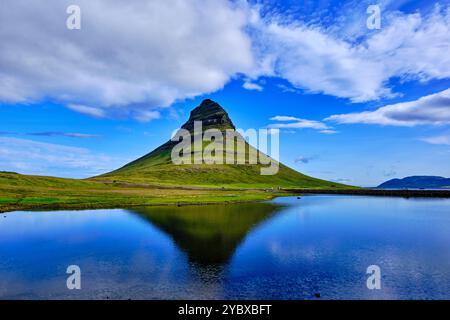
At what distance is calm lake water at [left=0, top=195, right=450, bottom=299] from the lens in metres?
28.5

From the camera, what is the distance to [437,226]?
6894 cm

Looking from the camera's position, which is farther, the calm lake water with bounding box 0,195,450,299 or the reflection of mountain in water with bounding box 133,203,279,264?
the reflection of mountain in water with bounding box 133,203,279,264

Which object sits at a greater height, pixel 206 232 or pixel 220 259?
pixel 206 232

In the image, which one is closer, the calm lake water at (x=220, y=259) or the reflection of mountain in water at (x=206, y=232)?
the calm lake water at (x=220, y=259)

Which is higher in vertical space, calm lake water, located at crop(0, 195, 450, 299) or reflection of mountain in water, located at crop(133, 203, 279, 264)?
reflection of mountain in water, located at crop(133, 203, 279, 264)

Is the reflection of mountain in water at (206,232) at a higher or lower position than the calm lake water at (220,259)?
higher

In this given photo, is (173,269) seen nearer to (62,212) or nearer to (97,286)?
(97,286)

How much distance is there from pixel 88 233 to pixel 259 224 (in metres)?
34.9

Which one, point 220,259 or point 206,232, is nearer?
point 220,259

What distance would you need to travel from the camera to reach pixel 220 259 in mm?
38750

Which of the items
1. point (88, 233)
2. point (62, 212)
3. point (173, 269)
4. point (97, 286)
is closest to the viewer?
point (97, 286)

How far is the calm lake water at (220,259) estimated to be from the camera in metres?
28.5
